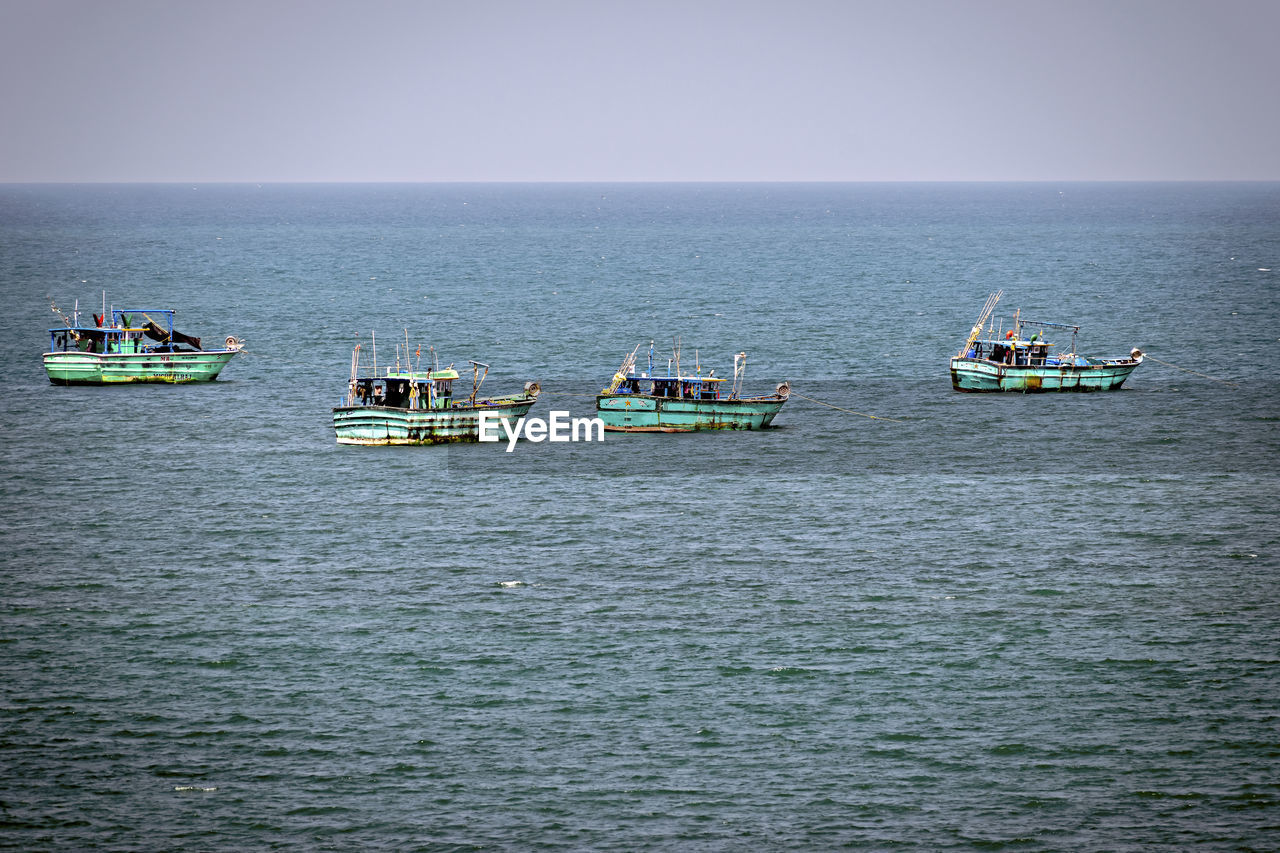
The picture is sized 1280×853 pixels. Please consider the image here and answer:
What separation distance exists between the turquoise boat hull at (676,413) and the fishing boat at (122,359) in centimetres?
4433

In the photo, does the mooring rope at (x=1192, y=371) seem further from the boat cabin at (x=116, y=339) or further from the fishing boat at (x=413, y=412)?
the boat cabin at (x=116, y=339)

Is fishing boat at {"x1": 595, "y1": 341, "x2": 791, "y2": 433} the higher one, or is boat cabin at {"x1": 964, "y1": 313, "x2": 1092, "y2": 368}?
boat cabin at {"x1": 964, "y1": 313, "x2": 1092, "y2": 368}

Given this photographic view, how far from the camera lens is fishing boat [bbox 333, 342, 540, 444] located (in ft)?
364

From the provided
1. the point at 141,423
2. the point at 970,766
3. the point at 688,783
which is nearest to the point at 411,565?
the point at 688,783

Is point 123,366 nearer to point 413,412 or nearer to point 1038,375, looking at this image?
point 413,412

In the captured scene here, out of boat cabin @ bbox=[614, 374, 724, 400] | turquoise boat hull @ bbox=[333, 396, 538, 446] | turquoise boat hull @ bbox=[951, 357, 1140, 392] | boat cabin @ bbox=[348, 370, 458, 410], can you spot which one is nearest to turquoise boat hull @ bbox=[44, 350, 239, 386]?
turquoise boat hull @ bbox=[333, 396, 538, 446]

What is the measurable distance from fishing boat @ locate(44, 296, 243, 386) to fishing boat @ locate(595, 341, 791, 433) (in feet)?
146

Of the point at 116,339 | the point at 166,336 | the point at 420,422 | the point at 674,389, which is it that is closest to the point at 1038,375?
the point at 674,389

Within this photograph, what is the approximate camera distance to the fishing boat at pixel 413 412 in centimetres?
11100

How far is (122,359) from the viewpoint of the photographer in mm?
137625

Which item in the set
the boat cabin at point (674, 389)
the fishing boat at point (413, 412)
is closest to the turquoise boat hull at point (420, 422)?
the fishing boat at point (413, 412)

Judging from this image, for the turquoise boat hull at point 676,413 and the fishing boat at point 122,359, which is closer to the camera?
the turquoise boat hull at point 676,413

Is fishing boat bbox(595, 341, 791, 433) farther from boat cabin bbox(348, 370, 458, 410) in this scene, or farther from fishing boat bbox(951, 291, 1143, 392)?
fishing boat bbox(951, 291, 1143, 392)

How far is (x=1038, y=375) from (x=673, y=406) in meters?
38.7
